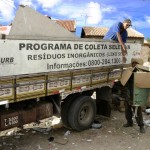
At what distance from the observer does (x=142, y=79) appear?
7.59 meters

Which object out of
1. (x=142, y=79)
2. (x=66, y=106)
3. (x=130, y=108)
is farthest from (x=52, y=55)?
(x=130, y=108)

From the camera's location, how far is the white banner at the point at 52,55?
567 centimetres

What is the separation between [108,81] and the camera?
27.4 feet

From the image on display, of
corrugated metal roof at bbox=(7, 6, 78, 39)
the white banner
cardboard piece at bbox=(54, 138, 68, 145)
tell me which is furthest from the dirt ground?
corrugated metal roof at bbox=(7, 6, 78, 39)

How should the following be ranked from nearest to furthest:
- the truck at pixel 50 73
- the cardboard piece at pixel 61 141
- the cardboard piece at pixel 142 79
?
1. the truck at pixel 50 73
2. the cardboard piece at pixel 61 141
3. the cardboard piece at pixel 142 79

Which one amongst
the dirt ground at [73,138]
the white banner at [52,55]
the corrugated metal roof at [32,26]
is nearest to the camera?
the white banner at [52,55]

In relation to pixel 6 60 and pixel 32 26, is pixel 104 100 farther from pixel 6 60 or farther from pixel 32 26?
pixel 6 60

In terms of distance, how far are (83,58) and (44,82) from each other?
1.33 meters

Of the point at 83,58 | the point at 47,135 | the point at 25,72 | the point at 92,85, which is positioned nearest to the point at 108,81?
the point at 92,85

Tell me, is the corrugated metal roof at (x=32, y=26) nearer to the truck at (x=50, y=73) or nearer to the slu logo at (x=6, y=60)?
the truck at (x=50, y=73)

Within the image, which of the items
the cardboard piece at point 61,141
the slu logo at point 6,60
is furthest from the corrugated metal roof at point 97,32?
the slu logo at point 6,60

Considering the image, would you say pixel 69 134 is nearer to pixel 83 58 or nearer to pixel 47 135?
pixel 47 135

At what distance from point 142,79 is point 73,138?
207 cm

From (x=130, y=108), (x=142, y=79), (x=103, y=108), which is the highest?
(x=142, y=79)
